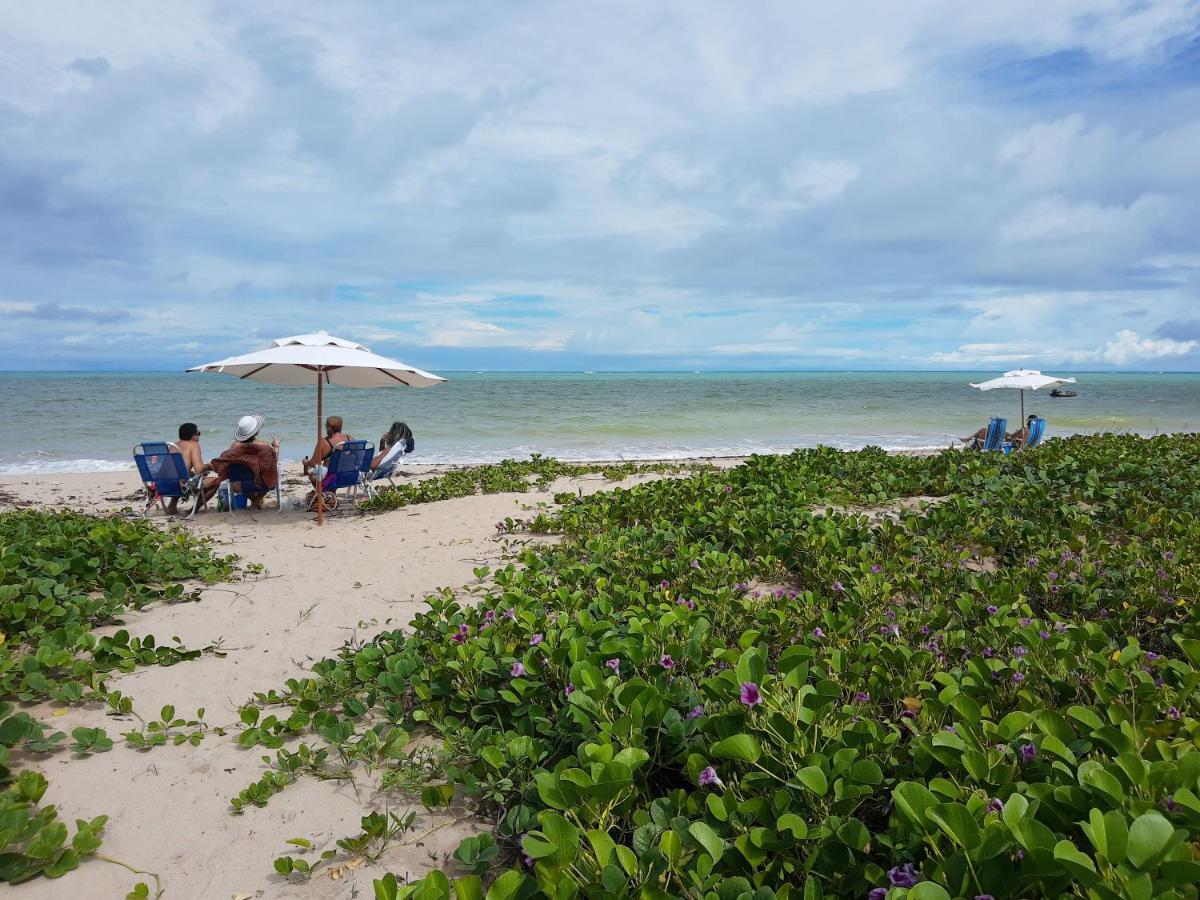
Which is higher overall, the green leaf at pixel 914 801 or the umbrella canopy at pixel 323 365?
the umbrella canopy at pixel 323 365

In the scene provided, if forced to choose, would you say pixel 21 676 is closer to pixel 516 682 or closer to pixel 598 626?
pixel 516 682

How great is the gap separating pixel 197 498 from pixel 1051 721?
956cm

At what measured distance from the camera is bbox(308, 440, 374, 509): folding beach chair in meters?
8.77

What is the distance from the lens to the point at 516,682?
9.42 feet

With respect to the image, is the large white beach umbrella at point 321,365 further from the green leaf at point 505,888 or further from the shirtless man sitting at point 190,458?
the green leaf at point 505,888

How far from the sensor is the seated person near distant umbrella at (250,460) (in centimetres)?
873

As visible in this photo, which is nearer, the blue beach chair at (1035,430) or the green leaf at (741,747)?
the green leaf at (741,747)

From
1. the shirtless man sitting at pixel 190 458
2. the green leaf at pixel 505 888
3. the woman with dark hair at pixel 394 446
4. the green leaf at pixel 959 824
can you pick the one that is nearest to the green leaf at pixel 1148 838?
the green leaf at pixel 959 824

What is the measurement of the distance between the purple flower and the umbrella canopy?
7159 millimetres

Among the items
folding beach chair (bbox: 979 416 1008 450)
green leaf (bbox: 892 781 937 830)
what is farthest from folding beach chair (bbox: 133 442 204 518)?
folding beach chair (bbox: 979 416 1008 450)

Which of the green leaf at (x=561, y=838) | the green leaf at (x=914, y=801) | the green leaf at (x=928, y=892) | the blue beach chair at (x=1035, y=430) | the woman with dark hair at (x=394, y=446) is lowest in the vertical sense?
the green leaf at (x=561, y=838)

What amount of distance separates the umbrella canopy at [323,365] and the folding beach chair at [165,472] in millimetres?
1205

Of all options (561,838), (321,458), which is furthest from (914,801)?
(321,458)

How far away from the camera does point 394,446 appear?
383 inches
